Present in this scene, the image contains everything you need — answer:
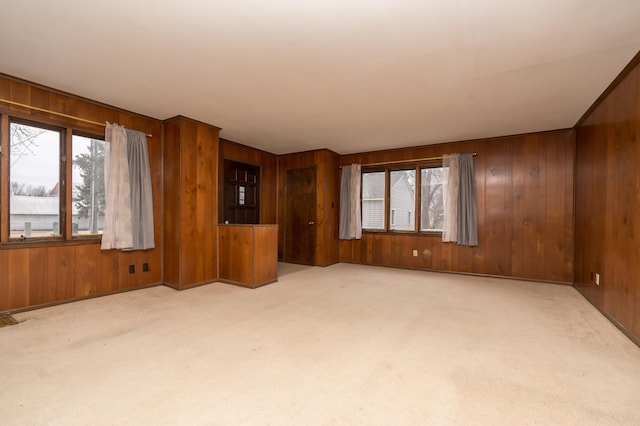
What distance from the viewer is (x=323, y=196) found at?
19.6 ft

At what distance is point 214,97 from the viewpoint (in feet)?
11.2

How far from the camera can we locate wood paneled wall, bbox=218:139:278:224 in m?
5.33

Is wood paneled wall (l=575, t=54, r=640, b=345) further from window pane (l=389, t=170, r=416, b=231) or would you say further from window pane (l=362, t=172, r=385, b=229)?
window pane (l=362, t=172, r=385, b=229)

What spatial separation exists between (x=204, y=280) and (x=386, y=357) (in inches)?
122

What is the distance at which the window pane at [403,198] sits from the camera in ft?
19.0

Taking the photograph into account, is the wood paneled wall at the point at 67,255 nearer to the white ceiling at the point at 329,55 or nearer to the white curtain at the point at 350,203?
the white ceiling at the point at 329,55

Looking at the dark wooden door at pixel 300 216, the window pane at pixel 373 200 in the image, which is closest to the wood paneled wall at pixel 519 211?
the window pane at pixel 373 200

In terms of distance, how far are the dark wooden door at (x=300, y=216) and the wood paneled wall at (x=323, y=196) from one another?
11 centimetres

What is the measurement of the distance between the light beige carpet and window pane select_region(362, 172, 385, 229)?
278 cm

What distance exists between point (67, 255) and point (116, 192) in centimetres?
89

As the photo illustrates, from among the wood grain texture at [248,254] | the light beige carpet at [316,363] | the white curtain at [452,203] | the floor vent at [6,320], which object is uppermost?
the white curtain at [452,203]

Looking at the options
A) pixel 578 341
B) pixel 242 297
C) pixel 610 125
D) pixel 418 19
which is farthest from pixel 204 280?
pixel 610 125

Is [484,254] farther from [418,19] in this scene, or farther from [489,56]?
[418,19]

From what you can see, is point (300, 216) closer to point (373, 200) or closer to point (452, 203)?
point (373, 200)
